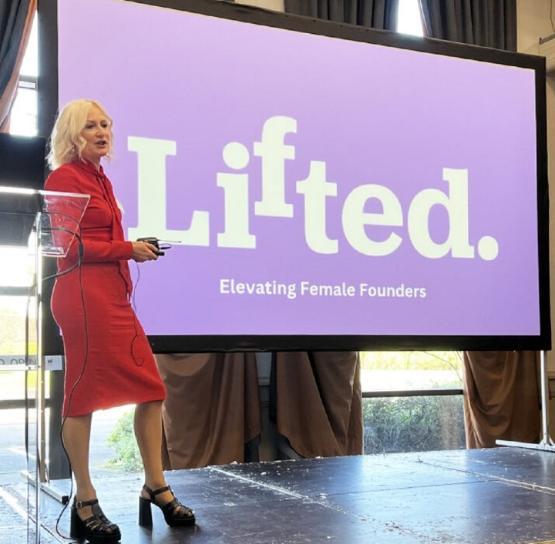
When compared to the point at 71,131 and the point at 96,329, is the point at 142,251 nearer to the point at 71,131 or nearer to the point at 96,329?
the point at 96,329

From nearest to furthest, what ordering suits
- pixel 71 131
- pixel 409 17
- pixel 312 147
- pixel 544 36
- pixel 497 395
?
1. pixel 71 131
2. pixel 312 147
3. pixel 497 395
4. pixel 409 17
5. pixel 544 36

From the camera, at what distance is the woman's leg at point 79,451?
5.87ft

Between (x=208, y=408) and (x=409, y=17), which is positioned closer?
(x=208, y=408)

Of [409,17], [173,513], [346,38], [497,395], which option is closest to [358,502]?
[173,513]

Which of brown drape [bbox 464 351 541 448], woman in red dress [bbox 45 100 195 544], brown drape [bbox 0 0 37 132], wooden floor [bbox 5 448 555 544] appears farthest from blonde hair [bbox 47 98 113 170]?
brown drape [bbox 464 351 541 448]

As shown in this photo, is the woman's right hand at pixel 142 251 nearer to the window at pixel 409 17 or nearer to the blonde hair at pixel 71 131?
the blonde hair at pixel 71 131

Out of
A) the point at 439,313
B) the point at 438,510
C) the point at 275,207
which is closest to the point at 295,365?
the point at 439,313

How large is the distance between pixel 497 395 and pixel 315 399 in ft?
3.62

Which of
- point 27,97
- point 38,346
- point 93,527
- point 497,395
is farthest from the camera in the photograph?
point 497,395

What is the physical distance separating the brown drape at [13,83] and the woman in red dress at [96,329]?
1490mm

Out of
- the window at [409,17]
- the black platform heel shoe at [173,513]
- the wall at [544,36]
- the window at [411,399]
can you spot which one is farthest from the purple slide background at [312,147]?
the wall at [544,36]

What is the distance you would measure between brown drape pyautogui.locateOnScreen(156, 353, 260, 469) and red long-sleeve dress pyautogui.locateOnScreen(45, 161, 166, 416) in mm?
1686

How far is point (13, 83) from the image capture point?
3.29m

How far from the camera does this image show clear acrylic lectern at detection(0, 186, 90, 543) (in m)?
1.55
